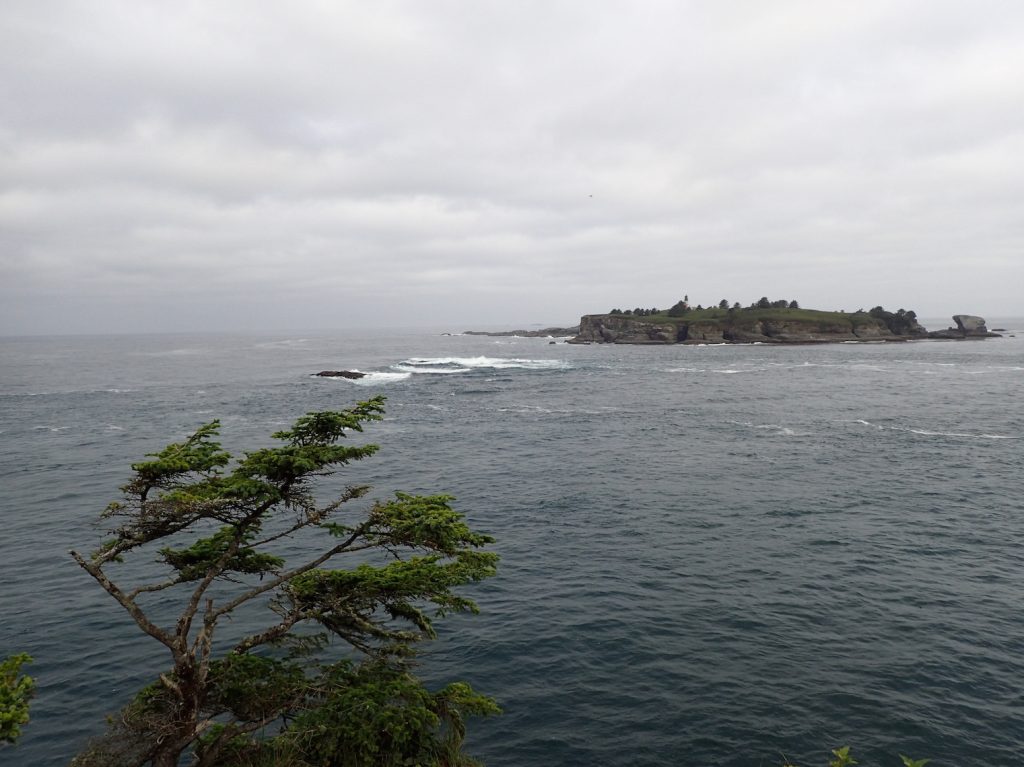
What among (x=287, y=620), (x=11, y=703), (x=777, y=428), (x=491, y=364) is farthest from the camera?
(x=491, y=364)

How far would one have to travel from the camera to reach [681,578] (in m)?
27.9

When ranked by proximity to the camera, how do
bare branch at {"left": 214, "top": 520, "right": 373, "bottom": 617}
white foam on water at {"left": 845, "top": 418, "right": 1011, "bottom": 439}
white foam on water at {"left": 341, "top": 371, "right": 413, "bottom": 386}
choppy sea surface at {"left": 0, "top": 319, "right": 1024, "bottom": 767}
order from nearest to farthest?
bare branch at {"left": 214, "top": 520, "right": 373, "bottom": 617}
choppy sea surface at {"left": 0, "top": 319, "right": 1024, "bottom": 767}
white foam on water at {"left": 845, "top": 418, "right": 1011, "bottom": 439}
white foam on water at {"left": 341, "top": 371, "right": 413, "bottom": 386}

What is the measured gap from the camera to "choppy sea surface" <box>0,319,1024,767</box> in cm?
1825

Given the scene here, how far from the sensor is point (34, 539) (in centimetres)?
3397

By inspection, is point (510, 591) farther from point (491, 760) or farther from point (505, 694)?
point (491, 760)

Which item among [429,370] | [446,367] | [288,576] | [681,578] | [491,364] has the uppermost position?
[288,576]

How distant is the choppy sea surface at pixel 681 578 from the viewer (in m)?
18.2

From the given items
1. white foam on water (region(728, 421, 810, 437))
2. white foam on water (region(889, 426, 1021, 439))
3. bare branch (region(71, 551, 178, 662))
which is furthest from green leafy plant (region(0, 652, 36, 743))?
white foam on water (region(889, 426, 1021, 439))

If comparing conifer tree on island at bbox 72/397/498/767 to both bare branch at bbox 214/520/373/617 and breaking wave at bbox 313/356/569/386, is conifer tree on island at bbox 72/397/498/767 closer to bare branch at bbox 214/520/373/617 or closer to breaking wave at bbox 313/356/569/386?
bare branch at bbox 214/520/373/617

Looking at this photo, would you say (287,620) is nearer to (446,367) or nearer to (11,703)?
(11,703)

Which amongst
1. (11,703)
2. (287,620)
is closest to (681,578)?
(287,620)

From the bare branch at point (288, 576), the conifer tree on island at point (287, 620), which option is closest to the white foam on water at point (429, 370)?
the conifer tree on island at point (287, 620)

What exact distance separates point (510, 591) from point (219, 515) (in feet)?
52.7

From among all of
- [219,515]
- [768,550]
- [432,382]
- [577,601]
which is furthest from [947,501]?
[432,382]
